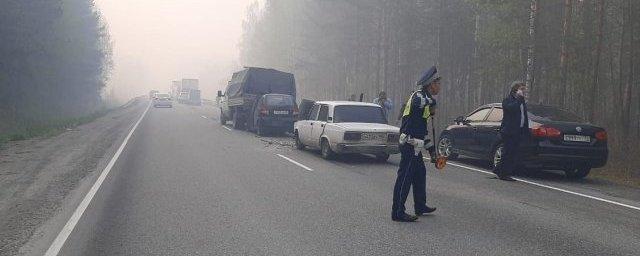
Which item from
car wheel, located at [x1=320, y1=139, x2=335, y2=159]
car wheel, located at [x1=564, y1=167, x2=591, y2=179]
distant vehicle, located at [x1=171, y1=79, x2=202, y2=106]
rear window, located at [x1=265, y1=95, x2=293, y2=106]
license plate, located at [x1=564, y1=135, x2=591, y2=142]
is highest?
distant vehicle, located at [x1=171, y1=79, x2=202, y2=106]

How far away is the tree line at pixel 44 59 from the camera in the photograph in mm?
24328

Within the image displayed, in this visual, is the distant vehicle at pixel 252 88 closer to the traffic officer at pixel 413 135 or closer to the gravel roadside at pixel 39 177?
the gravel roadside at pixel 39 177

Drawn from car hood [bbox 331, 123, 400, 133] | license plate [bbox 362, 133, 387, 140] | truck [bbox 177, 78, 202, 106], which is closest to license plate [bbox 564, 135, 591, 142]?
car hood [bbox 331, 123, 400, 133]

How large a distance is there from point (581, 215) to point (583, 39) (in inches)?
600

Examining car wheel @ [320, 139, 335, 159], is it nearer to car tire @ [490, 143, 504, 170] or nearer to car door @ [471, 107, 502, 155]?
car door @ [471, 107, 502, 155]

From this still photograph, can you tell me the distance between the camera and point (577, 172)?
37.2ft

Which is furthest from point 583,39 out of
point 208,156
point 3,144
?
point 3,144

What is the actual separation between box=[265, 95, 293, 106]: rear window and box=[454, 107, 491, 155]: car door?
366 inches

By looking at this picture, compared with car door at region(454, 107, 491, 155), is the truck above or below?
above

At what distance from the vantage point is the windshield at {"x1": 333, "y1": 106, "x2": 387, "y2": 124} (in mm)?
13578

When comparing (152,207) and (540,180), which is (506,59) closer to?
(540,180)

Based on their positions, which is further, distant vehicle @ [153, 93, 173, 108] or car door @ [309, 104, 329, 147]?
distant vehicle @ [153, 93, 173, 108]

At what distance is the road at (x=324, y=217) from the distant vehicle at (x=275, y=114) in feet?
30.3

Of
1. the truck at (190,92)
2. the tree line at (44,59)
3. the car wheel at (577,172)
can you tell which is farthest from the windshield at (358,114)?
the truck at (190,92)
